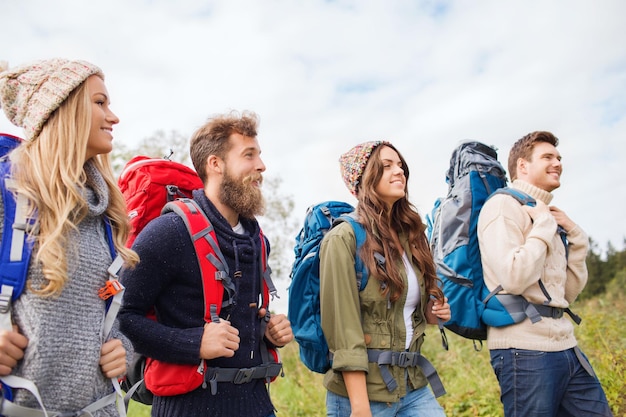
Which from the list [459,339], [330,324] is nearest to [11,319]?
[330,324]

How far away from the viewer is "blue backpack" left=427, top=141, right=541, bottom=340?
404cm

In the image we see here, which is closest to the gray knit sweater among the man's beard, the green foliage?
the man's beard

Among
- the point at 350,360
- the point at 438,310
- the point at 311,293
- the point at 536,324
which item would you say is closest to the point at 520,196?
the point at 536,324

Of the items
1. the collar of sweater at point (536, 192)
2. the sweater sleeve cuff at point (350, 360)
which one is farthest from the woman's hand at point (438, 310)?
the collar of sweater at point (536, 192)

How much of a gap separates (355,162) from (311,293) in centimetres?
91

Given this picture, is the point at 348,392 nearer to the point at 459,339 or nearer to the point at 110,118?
the point at 110,118

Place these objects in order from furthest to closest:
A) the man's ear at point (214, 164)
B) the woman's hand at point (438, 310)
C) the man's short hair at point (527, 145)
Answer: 1. the man's short hair at point (527, 145)
2. the woman's hand at point (438, 310)
3. the man's ear at point (214, 164)

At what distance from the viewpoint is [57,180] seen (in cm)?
218

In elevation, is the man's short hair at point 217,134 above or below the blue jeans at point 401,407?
above

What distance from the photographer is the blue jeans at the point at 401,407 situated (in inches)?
128

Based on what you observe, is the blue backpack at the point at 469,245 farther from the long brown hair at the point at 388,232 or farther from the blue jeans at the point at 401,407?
the blue jeans at the point at 401,407

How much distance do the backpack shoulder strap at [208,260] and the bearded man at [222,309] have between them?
0.04 meters

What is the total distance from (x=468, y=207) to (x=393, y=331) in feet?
4.59

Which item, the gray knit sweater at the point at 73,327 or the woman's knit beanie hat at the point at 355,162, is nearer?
the gray knit sweater at the point at 73,327
